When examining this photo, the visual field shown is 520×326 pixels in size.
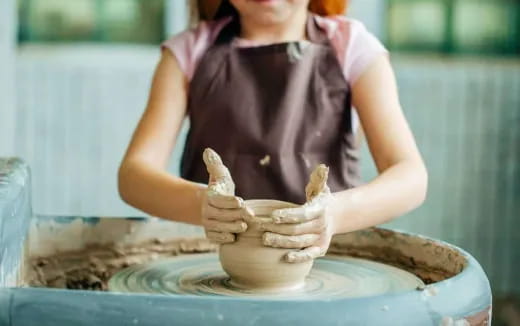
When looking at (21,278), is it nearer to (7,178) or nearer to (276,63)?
(7,178)

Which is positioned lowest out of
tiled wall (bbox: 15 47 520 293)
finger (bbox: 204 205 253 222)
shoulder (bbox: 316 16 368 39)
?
tiled wall (bbox: 15 47 520 293)

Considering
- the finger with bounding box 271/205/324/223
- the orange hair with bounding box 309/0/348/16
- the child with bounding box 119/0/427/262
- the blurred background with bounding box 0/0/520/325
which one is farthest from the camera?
the blurred background with bounding box 0/0/520/325

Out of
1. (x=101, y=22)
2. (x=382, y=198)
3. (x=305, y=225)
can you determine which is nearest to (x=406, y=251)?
(x=382, y=198)

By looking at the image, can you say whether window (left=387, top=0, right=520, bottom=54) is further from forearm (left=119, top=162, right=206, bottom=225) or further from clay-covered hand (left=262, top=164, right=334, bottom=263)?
clay-covered hand (left=262, top=164, right=334, bottom=263)

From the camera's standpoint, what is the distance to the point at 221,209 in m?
1.05

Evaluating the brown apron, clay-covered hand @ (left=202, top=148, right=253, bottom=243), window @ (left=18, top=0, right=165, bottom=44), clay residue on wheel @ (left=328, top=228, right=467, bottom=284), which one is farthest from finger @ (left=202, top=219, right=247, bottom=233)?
window @ (left=18, top=0, right=165, bottom=44)

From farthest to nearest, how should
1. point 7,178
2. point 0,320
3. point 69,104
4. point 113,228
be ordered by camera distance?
1. point 69,104
2. point 113,228
3. point 7,178
4. point 0,320

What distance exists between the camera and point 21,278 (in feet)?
3.78

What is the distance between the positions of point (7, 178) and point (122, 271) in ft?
0.82

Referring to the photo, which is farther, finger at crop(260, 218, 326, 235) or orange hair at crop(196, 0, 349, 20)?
orange hair at crop(196, 0, 349, 20)

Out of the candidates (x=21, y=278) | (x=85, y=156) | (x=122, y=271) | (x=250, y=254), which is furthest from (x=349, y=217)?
(x=85, y=156)

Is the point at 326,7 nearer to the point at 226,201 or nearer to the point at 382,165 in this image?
the point at 382,165

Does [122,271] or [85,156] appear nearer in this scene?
[122,271]

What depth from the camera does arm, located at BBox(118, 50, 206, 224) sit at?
1277 millimetres
